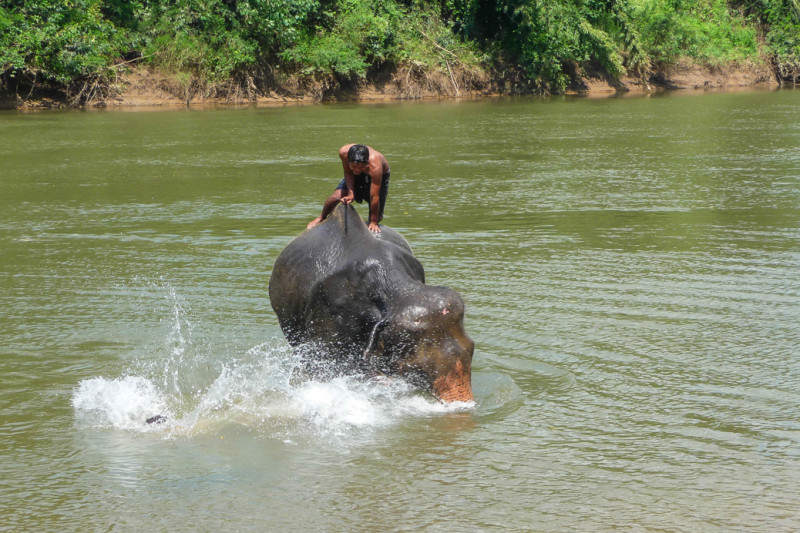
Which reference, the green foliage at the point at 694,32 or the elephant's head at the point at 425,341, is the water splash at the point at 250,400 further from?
the green foliage at the point at 694,32

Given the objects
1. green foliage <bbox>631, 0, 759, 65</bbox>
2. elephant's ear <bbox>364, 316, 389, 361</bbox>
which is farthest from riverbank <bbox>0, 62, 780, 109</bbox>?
elephant's ear <bbox>364, 316, 389, 361</bbox>

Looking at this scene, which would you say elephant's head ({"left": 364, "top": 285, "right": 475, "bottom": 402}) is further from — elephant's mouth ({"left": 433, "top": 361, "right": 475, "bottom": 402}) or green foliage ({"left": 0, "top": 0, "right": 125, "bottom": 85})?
green foliage ({"left": 0, "top": 0, "right": 125, "bottom": 85})

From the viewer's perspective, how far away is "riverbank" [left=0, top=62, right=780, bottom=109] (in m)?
32.9

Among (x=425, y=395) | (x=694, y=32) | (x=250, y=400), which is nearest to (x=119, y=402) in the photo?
(x=250, y=400)

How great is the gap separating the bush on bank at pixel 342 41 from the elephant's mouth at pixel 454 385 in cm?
2806

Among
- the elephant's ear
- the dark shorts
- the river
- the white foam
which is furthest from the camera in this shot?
the dark shorts

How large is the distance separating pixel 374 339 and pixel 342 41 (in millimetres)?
32436

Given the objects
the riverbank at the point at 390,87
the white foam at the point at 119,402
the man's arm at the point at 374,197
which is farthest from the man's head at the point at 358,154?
the riverbank at the point at 390,87

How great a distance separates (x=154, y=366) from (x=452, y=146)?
44.8ft

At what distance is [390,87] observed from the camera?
123ft

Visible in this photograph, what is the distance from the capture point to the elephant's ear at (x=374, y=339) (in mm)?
4953

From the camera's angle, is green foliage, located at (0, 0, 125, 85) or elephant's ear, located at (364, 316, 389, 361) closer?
elephant's ear, located at (364, 316, 389, 361)

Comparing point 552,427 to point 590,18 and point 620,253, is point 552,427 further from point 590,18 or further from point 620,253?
point 590,18

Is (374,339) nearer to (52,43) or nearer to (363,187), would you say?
(363,187)
